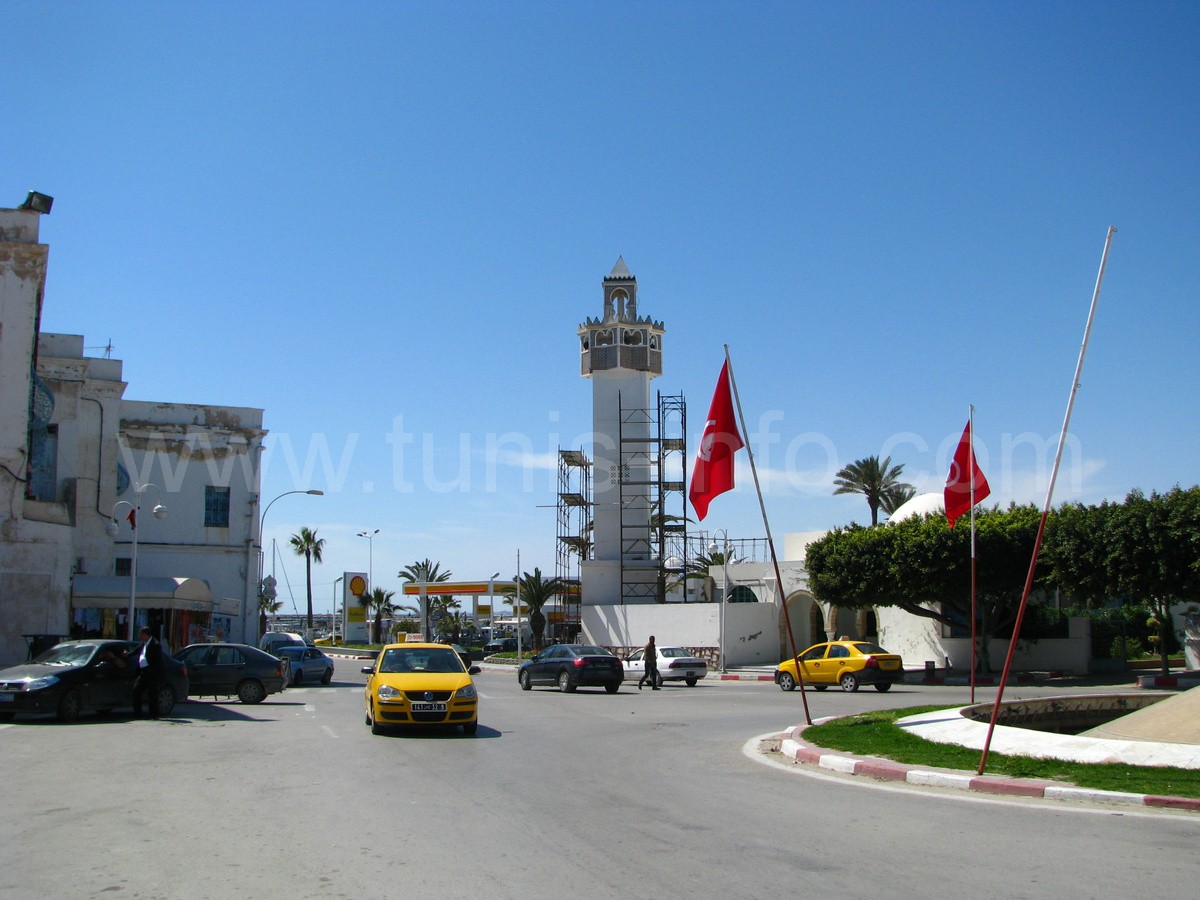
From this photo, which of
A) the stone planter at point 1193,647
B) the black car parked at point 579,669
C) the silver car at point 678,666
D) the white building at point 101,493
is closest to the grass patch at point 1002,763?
the black car parked at point 579,669

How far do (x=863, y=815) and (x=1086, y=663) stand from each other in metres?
33.6

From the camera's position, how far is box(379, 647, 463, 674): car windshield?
18.1 meters

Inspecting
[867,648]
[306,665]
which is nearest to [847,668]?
[867,648]

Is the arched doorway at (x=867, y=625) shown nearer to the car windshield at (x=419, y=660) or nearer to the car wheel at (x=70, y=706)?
the car windshield at (x=419, y=660)

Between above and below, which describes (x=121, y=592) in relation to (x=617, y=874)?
above

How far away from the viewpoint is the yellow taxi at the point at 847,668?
101 feet

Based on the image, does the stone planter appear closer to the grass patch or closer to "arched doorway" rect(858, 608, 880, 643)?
"arched doorway" rect(858, 608, 880, 643)

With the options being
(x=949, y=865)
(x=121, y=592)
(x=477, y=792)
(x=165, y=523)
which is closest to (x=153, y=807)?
(x=477, y=792)

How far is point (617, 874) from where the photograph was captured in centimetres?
740

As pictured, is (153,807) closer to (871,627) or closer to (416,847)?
(416,847)

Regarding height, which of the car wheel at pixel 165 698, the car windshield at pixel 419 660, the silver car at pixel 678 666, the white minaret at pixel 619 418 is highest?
the white minaret at pixel 619 418

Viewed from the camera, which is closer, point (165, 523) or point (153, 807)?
point (153, 807)

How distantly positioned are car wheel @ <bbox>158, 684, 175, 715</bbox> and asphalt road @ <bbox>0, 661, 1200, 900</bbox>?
147 inches

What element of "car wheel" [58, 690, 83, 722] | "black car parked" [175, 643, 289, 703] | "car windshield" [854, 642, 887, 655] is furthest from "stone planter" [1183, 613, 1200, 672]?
"car wheel" [58, 690, 83, 722]
